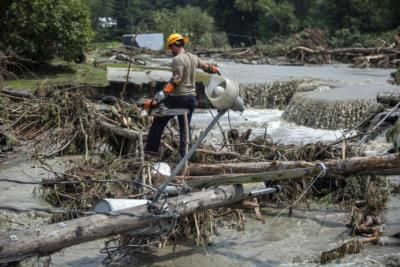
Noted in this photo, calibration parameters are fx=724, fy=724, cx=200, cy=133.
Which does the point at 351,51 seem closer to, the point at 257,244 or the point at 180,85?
the point at 180,85

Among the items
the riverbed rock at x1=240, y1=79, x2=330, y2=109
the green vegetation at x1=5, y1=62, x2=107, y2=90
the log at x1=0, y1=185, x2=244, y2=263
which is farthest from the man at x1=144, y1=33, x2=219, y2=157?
the riverbed rock at x1=240, y1=79, x2=330, y2=109

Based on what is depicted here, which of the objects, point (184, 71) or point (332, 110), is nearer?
point (184, 71)

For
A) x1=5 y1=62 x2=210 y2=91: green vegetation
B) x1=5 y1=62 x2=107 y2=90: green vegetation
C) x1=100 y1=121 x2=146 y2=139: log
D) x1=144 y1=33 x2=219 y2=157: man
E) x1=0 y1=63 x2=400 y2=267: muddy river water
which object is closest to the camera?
x1=0 y1=63 x2=400 y2=267: muddy river water

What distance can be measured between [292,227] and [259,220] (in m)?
0.41

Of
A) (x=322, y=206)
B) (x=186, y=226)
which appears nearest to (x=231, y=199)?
(x=186, y=226)

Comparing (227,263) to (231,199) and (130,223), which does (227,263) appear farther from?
(130,223)

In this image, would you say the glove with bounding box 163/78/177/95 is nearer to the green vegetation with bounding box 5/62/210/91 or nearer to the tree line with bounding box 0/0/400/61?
the tree line with bounding box 0/0/400/61

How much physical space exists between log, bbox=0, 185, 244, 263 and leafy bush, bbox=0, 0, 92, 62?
1456cm

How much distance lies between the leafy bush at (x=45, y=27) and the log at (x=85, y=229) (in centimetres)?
1456

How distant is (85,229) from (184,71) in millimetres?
3825

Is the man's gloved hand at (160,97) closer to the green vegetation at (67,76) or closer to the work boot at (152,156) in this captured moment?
the work boot at (152,156)

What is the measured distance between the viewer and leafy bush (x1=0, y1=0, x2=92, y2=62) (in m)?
20.5

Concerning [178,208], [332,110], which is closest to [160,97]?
[178,208]

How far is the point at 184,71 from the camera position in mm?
9078
